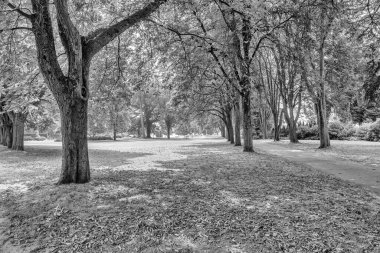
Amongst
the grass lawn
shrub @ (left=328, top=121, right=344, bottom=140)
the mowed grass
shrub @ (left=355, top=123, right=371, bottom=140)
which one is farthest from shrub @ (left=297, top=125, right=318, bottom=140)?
the mowed grass

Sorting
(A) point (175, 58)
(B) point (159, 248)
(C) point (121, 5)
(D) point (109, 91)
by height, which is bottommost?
(B) point (159, 248)

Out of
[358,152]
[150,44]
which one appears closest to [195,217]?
[150,44]

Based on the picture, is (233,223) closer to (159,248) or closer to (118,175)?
(159,248)

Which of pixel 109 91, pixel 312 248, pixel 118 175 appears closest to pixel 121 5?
pixel 109 91

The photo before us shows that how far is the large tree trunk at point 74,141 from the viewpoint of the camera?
659cm

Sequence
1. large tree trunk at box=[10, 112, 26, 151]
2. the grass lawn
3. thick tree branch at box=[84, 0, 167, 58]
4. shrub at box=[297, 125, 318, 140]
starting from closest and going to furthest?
1. thick tree branch at box=[84, 0, 167, 58]
2. the grass lawn
3. large tree trunk at box=[10, 112, 26, 151]
4. shrub at box=[297, 125, 318, 140]

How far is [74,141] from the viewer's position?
6.65 meters

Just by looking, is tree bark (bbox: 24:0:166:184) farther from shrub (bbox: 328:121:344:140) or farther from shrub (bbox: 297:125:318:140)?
shrub (bbox: 297:125:318:140)

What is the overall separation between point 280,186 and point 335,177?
2.26m

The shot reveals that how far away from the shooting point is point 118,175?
8.47m

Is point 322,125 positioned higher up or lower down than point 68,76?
lower down

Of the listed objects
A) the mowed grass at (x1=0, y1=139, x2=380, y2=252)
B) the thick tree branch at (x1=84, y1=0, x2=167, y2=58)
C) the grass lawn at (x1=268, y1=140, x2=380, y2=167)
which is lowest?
the mowed grass at (x1=0, y1=139, x2=380, y2=252)

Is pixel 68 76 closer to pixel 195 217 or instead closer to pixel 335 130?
pixel 195 217

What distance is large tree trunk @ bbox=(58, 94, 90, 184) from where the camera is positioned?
6594 mm
